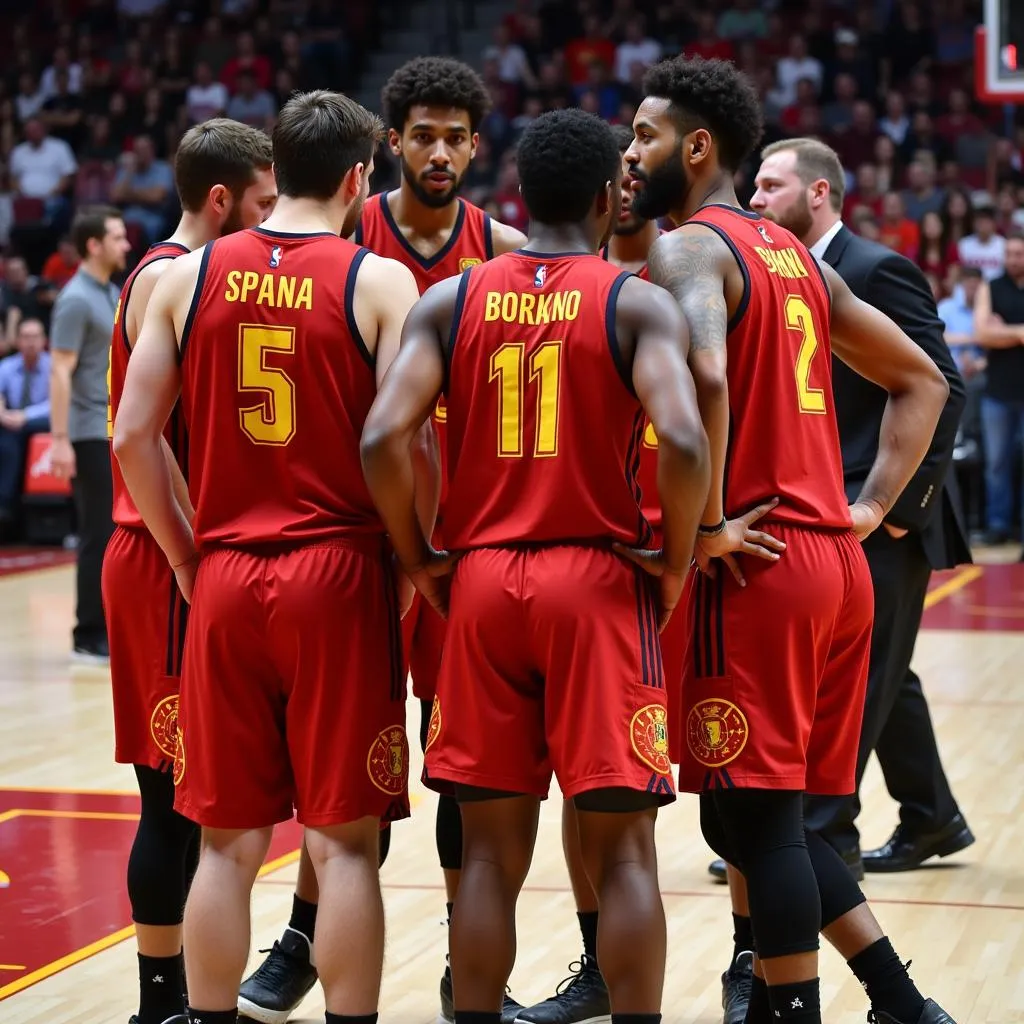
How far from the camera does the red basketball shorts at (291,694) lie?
3459 mm

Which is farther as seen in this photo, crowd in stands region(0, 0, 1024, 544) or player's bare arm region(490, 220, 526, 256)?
crowd in stands region(0, 0, 1024, 544)

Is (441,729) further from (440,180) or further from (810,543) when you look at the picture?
(440,180)

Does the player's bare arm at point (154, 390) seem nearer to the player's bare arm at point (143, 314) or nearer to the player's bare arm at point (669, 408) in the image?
the player's bare arm at point (143, 314)

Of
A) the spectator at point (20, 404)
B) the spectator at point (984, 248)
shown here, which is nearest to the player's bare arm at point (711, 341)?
the spectator at point (20, 404)

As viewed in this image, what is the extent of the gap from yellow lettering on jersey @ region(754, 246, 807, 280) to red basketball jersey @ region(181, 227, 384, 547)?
835 millimetres

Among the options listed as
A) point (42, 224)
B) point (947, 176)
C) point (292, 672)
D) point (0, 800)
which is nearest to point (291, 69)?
point (42, 224)

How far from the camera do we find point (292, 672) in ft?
11.4

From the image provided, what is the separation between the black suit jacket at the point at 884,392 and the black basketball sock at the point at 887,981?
1.48 metres

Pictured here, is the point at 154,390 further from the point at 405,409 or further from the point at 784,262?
the point at 784,262

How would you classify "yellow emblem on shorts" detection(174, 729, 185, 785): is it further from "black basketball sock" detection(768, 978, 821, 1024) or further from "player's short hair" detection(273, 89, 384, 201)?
"black basketball sock" detection(768, 978, 821, 1024)

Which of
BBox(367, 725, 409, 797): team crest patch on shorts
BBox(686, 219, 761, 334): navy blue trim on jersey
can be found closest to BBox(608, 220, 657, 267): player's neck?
BBox(686, 219, 761, 334): navy blue trim on jersey

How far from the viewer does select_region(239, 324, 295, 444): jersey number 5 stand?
348 centimetres

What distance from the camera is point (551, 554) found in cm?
334

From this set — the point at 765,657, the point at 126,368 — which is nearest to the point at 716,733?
the point at 765,657
